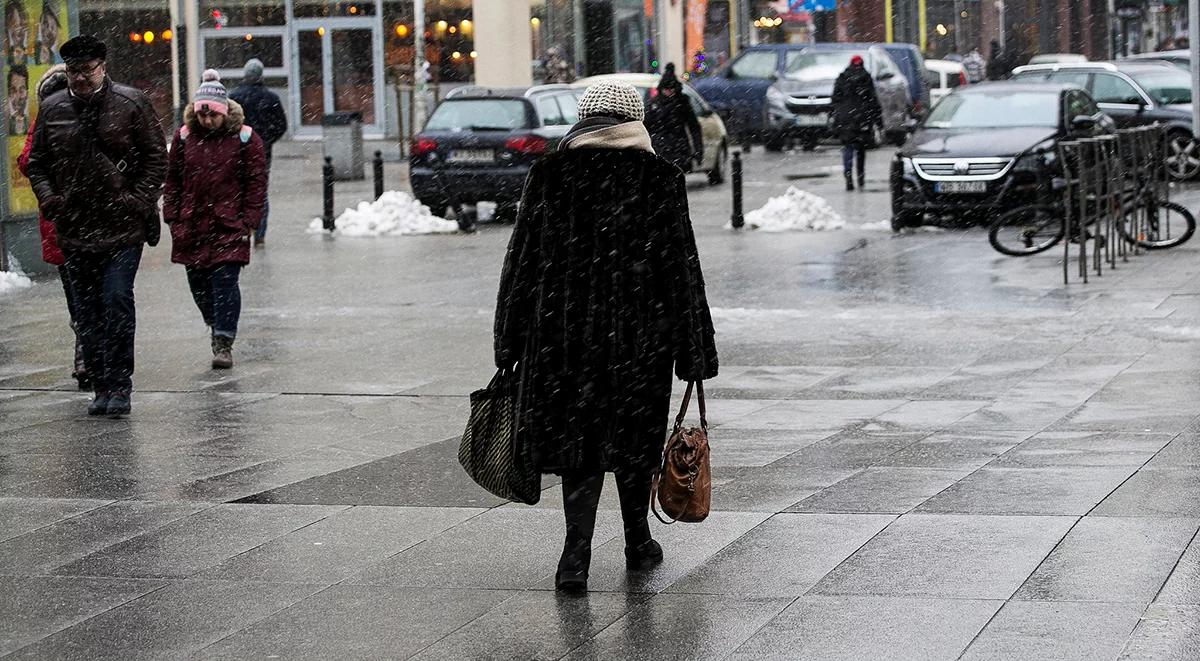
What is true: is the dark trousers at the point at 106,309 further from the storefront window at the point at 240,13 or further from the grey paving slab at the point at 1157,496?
the storefront window at the point at 240,13

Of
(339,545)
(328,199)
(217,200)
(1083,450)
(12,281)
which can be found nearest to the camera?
(339,545)

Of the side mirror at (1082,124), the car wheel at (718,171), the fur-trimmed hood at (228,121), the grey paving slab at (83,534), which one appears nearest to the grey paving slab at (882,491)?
the grey paving slab at (83,534)

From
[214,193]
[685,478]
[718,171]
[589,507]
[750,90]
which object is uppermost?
[750,90]

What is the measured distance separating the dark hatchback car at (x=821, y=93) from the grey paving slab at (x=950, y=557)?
2809 cm

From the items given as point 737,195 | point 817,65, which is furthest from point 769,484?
point 817,65

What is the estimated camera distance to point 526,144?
22.1 metres

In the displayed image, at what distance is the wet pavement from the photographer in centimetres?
560

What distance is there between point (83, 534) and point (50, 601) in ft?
3.28

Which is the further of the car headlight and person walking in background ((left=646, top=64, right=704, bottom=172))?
the car headlight

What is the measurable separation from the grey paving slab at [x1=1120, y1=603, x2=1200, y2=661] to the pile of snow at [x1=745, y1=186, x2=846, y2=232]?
49.5ft

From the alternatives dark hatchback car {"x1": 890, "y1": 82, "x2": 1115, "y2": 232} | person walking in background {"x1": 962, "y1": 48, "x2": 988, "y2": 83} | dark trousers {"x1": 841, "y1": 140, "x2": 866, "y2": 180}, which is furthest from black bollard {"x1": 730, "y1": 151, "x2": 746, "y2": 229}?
person walking in background {"x1": 962, "y1": 48, "x2": 988, "y2": 83}

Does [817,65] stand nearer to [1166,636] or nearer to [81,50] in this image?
[81,50]

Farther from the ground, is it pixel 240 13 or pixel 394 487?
pixel 240 13

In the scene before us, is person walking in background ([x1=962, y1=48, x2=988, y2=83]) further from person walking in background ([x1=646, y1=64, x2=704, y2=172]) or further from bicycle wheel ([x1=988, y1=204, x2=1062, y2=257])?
bicycle wheel ([x1=988, y1=204, x2=1062, y2=257])
